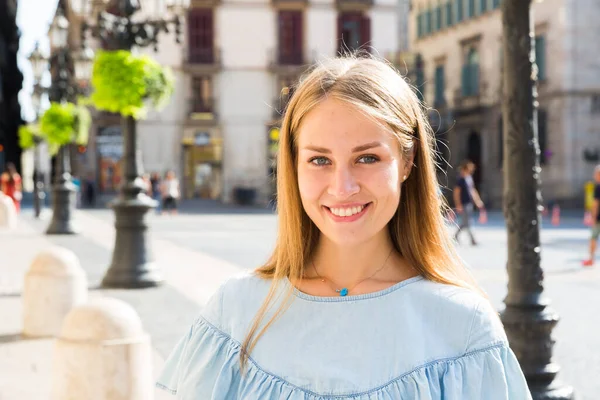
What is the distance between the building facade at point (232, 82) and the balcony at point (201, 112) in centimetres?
5

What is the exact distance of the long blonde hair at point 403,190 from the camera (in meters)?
2.18

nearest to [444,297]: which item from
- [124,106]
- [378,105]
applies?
[378,105]

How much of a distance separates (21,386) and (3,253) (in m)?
10.9

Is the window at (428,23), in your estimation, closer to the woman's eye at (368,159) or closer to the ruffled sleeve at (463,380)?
the woman's eye at (368,159)

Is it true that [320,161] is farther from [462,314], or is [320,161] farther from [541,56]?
[541,56]

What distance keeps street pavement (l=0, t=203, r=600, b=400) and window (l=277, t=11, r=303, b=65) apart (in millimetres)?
20170

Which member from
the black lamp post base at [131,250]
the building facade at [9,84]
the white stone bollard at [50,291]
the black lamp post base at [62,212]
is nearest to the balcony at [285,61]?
the black lamp post base at [62,212]

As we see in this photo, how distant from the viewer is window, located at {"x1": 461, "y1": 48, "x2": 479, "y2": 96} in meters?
37.8

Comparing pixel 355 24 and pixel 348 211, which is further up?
pixel 355 24

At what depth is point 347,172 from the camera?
7.04ft

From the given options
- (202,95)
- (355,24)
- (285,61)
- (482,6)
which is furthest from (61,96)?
(355,24)

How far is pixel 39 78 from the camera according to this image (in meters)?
23.4

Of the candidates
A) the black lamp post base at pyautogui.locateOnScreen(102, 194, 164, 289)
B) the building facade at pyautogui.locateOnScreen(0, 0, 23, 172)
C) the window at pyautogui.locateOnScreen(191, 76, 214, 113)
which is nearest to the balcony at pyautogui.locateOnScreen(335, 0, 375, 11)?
the window at pyautogui.locateOnScreen(191, 76, 214, 113)

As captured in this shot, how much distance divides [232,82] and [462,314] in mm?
43018
